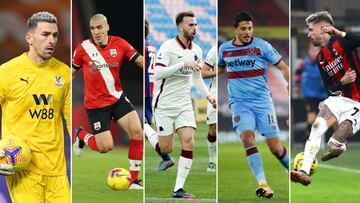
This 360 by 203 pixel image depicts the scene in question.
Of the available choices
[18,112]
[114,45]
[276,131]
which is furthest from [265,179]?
[18,112]

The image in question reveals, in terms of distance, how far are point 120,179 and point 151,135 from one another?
0.54m

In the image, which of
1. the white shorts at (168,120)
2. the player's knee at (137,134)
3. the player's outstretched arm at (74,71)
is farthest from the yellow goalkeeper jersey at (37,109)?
the white shorts at (168,120)

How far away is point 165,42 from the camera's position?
25.6ft

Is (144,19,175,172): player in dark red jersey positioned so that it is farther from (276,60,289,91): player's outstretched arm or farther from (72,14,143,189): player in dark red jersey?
(276,60,289,91): player's outstretched arm

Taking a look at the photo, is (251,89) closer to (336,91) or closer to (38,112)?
(336,91)

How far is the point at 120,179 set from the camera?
793cm

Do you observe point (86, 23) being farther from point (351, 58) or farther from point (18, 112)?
point (351, 58)

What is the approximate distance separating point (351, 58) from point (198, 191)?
78.2 inches

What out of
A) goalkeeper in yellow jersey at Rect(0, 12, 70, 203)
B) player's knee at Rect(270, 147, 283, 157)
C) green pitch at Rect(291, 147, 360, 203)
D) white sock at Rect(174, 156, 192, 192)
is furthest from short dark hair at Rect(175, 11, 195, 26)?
green pitch at Rect(291, 147, 360, 203)

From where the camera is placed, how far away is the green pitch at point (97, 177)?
789 cm

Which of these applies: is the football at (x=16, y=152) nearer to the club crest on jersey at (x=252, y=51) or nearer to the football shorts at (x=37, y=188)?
the football shorts at (x=37, y=188)

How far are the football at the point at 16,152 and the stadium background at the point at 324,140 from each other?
2782mm

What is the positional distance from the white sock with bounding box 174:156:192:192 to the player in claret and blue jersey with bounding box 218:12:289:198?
0.60m

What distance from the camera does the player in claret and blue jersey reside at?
7750 millimetres
